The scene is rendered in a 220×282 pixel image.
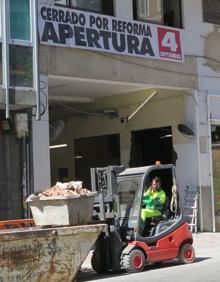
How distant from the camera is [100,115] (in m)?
21.7

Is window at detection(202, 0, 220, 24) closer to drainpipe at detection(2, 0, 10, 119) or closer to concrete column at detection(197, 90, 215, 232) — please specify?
concrete column at detection(197, 90, 215, 232)

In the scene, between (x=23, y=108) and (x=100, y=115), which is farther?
(x=100, y=115)

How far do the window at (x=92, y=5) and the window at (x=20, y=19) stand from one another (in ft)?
5.13

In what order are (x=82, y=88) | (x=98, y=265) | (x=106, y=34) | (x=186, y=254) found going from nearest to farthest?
(x=98, y=265) < (x=186, y=254) < (x=106, y=34) < (x=82, y=88)

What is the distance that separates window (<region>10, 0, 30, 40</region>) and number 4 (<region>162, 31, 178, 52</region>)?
5119 mm

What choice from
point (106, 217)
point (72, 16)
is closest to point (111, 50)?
point (72, 16)

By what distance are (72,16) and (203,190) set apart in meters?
6.78

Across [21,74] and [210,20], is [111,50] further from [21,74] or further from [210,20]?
[210,20]

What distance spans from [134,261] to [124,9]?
864 centimetres

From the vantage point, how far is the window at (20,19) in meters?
14.4

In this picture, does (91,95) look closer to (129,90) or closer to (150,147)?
(129,90)

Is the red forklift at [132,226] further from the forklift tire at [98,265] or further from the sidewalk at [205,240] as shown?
the sidewalk at [205,240]

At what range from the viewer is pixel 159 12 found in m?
18.9

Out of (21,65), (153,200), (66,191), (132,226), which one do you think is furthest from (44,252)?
(21,65)
